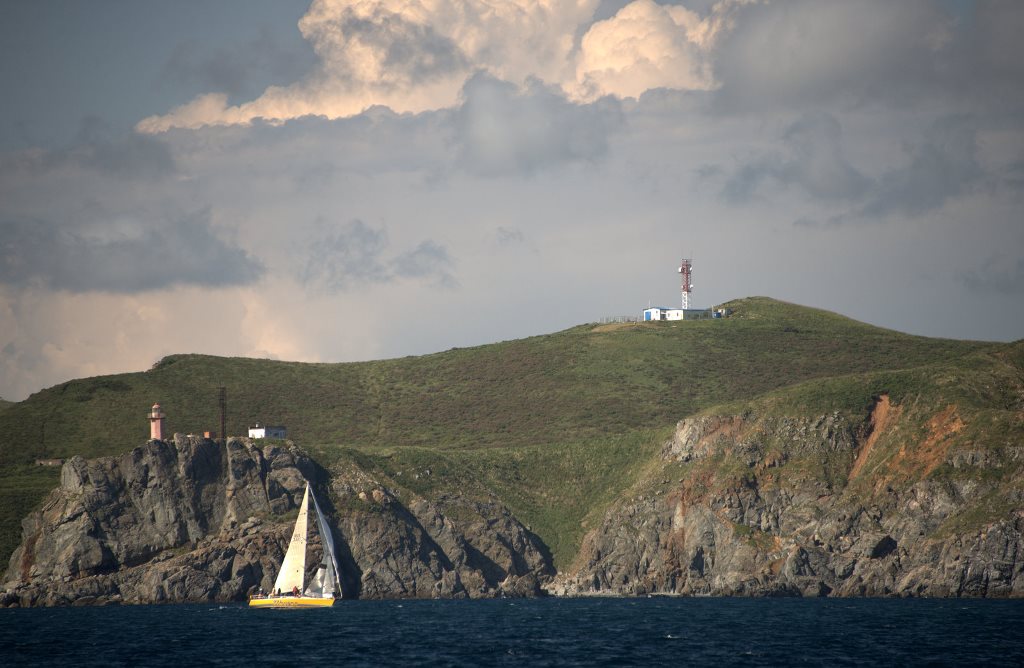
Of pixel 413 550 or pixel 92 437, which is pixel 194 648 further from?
pixel 92 437

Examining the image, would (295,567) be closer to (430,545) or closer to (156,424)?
(430,545)

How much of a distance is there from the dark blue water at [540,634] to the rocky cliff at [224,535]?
1004 centimetres

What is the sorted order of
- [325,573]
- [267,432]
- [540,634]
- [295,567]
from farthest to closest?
[267,432]
[325,573]
[295,567]
[540,634]

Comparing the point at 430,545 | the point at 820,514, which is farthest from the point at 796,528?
the point at 430,545

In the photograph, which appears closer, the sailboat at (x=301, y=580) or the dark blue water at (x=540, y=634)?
the dark blue water at (x=540, y=634)

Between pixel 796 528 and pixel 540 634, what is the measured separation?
55.5 metres

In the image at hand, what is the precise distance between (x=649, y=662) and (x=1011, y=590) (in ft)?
204

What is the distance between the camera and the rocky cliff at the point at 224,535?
483 feet

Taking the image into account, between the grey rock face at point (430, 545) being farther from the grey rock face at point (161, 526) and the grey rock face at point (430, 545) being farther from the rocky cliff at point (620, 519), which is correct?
the grey rock face at point (161, 526)

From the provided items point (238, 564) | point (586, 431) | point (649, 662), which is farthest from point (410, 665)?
point (586, 431)

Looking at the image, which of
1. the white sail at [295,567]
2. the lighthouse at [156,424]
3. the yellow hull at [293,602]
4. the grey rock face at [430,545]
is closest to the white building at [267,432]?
the lighthouse at [156,424]

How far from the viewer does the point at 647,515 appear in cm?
15900

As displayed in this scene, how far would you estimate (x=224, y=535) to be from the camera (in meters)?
152

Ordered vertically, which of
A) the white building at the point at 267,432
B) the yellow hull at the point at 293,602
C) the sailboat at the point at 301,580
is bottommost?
the yellow hull at the point at 293,602
